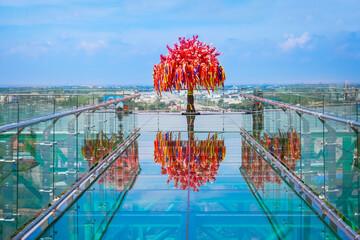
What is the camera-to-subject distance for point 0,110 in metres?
8.53

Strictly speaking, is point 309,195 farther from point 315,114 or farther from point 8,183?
point 8,183

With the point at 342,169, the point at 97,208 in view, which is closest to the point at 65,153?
the point at 97,208

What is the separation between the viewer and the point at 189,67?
41.6 ft

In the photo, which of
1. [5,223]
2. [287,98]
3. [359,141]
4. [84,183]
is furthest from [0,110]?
[359,141]

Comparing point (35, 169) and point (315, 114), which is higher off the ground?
point (315, 114)

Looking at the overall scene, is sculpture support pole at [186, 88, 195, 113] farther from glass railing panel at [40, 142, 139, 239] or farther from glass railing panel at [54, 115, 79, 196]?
glass railing panel at [54, 115, 79, 196]

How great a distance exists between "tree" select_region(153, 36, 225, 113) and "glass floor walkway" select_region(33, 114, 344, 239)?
6.55 meters

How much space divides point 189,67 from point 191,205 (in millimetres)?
9003

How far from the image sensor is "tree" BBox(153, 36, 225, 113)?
12656mm

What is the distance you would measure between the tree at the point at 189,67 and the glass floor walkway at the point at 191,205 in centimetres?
655

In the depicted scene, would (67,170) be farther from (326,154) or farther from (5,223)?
(326,154)

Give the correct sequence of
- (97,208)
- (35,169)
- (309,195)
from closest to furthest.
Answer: (35,169) → (97,208) → (309,195)

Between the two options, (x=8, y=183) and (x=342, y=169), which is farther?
(x=342, y=169)

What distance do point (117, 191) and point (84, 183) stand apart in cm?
41
